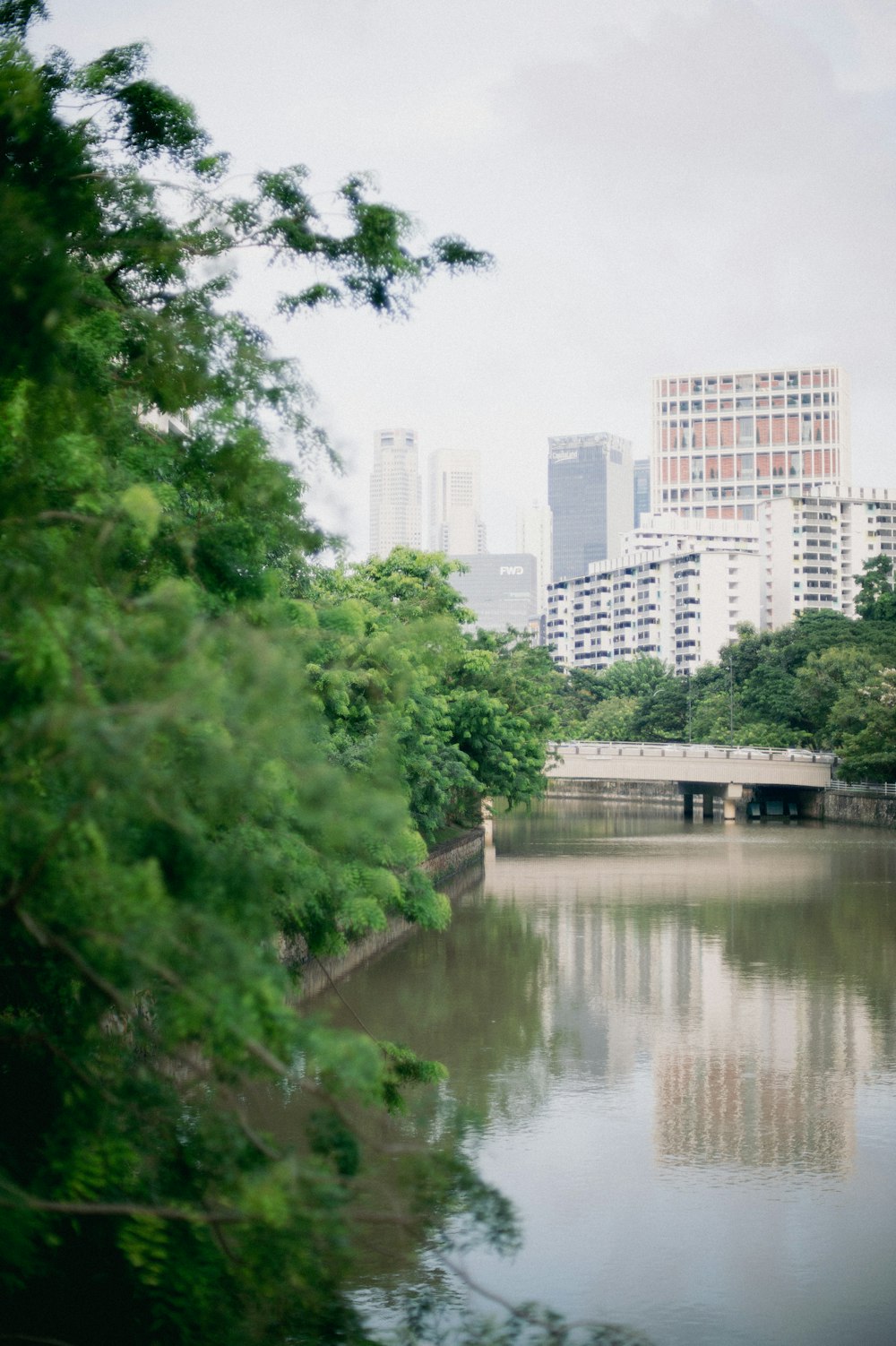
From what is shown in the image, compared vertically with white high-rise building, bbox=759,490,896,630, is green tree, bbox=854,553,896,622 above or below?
below

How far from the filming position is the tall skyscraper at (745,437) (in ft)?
390

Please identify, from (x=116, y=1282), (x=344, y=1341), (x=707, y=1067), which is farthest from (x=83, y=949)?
(x=707, y=1067)

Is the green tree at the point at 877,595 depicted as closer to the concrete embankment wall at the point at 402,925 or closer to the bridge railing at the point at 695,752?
the bridge railing at the point at 695,752

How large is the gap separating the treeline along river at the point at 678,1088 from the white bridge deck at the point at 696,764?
1834 centimetres

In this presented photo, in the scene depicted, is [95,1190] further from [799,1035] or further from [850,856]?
[850,856]

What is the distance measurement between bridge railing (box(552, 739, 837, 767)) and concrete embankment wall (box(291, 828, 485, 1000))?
11438mm

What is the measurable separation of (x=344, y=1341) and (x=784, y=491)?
118727 millimetres

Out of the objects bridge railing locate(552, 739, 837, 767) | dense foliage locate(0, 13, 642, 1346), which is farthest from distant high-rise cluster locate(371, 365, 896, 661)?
dense foliage locate(0, 13, 642, 1346)

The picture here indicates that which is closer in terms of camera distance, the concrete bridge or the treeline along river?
the treeline along river

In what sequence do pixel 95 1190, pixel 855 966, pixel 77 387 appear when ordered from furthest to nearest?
pixel 855 966
pixel 77 387
pixel 95 1190

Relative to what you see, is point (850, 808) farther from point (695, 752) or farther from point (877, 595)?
point (877, 595)

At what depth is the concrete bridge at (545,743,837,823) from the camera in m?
47.5

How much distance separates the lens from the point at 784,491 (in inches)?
4759

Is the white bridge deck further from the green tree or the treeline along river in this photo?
the treeline along river
